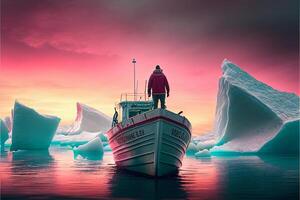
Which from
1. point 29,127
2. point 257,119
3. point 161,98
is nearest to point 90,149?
point 29,127

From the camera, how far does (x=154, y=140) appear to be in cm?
1532

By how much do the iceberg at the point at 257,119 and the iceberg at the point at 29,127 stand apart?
20659 millimetres

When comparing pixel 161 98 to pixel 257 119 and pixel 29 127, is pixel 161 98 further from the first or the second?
pixel 29 127

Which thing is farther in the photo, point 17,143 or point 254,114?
point 17,143

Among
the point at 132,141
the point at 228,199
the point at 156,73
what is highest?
the point at 156,73

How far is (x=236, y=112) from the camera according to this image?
121 ft

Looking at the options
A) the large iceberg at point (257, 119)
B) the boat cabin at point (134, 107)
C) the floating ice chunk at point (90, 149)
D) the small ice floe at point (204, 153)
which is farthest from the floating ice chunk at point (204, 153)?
the boat cabin at point (134, 107)

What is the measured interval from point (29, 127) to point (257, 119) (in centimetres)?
2617

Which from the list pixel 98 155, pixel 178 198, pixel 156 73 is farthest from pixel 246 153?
pixel 178 198

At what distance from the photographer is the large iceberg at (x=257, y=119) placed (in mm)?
34125

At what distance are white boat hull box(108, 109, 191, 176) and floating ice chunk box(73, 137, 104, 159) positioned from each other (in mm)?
19237

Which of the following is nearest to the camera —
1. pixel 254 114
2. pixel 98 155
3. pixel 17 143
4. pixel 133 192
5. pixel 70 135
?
pixel 133 192

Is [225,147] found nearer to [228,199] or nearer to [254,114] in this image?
[254,114]

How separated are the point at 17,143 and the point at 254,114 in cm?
2808
